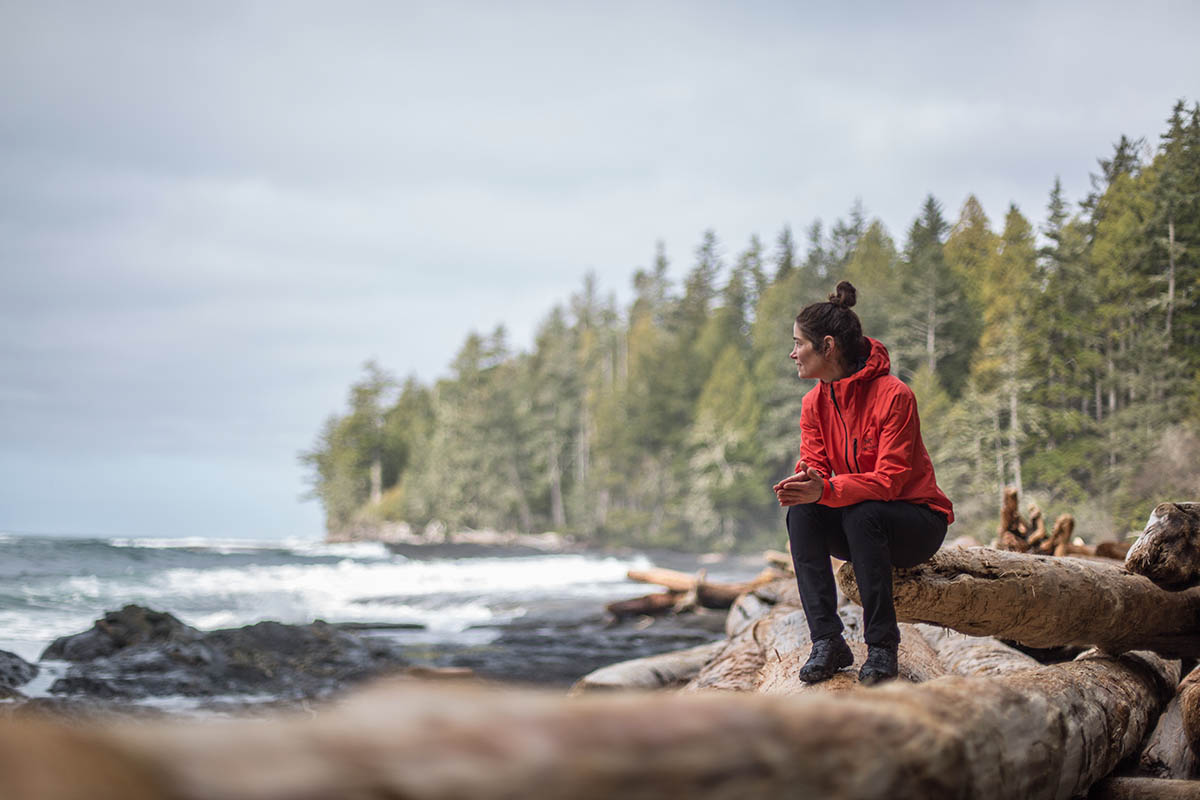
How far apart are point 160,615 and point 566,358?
41.4 metres

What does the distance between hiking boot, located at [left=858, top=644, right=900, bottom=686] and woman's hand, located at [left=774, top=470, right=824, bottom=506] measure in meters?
0.54

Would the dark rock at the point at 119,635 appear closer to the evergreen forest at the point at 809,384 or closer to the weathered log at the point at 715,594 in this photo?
the weathered log at the point at 715,594

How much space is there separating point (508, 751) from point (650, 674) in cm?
526

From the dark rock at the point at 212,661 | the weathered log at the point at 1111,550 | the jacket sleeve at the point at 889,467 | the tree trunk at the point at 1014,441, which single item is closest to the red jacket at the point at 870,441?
the jacket sleeve at the point at 889,467

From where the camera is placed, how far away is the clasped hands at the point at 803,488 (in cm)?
283

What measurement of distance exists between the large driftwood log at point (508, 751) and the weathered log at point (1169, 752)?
7.37ft

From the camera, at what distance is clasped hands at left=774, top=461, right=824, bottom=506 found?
9.28 feet

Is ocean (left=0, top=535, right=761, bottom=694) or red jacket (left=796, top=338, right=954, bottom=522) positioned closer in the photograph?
red jacket (left=796, top=338, right=954, bottom=522)

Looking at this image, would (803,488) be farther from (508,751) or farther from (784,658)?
(508,751)

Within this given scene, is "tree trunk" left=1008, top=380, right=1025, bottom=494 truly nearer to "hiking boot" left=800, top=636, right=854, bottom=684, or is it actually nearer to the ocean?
the ocean

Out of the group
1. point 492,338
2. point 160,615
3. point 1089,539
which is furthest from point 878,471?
point 492,338

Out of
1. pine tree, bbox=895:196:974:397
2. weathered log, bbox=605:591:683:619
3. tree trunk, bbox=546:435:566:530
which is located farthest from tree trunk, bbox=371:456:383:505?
weathered log, bbox=605:591:683:619

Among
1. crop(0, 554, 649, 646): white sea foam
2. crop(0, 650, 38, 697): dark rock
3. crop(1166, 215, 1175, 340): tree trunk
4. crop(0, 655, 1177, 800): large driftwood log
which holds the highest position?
crop(1166, 215, 1175, 340): tree trunk

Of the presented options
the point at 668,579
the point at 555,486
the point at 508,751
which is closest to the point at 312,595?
the point at 668,579
